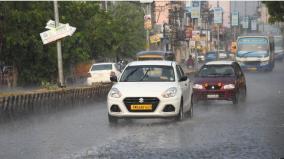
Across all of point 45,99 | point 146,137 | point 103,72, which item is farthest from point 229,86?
point 103,72

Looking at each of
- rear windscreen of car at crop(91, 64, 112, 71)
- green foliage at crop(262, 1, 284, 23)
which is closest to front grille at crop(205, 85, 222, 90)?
green foliage at crop(262, 1, 284, 23)

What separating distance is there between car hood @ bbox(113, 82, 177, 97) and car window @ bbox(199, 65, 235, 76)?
8.37 m

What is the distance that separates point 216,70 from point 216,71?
73mm

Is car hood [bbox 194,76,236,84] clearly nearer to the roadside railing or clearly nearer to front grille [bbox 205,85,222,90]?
front grille [bbox 205,85,222,90]

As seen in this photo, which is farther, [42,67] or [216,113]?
[42,67]

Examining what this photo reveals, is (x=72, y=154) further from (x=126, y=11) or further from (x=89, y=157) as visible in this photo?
(x=126, y=11)

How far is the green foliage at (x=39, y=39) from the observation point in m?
38.4

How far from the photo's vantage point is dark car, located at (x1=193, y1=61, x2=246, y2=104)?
2347 cm

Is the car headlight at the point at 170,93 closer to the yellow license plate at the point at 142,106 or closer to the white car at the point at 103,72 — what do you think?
the yellow license plate at the point at 142,106

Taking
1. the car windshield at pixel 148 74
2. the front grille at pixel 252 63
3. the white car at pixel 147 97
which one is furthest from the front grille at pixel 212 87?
the front grille at pixel 252 63

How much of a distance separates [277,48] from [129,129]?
7788 cm

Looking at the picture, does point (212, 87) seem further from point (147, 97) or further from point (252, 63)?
point (252, 63)

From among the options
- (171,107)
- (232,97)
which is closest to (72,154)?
(171,107)

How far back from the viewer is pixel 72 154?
10852mm
